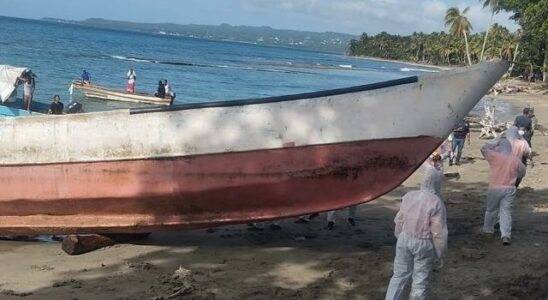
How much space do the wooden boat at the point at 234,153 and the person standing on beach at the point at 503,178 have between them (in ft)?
2.21

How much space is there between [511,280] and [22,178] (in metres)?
5.83

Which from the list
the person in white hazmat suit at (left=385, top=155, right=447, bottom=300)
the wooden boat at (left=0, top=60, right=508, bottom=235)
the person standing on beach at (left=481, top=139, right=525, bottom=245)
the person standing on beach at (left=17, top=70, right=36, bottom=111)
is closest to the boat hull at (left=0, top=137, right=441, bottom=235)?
the wooden boat at (left=0, top=60, right=508, bottom=235)

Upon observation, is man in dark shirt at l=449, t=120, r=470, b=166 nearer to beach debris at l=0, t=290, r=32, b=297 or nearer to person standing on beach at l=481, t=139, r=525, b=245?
person standing on beach at l=481, t=139, r=525, b=245

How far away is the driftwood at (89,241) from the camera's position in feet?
24.7

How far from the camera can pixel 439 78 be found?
710 centimetres

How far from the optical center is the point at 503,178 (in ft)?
24.5

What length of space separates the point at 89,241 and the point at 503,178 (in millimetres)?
5103

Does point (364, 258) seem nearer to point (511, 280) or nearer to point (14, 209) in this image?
point (511, 280)

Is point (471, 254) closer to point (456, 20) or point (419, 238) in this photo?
point (419, 238)

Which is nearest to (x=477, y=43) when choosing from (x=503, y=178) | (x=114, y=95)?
(x=114, y=95)

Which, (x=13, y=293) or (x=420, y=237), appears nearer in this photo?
(x=420, y=237)

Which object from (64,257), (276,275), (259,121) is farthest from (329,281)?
(64,257)

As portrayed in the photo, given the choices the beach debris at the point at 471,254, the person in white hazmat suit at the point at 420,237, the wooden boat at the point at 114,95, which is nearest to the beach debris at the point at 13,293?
the person in white hazmat suit at the point at 420,237

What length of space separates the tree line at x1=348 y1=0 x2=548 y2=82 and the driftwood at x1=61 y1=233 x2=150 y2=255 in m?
5.60
